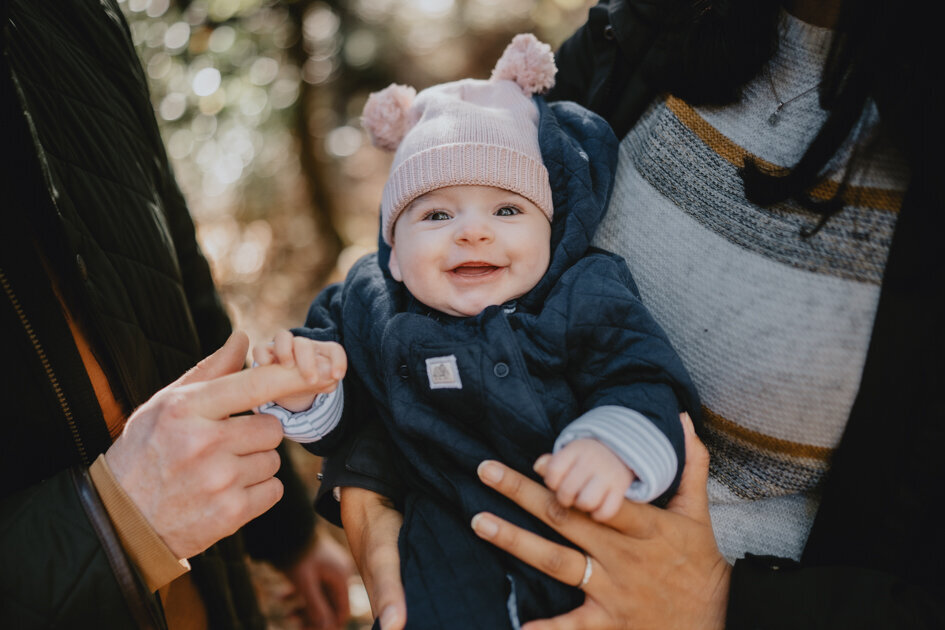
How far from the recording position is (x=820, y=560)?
4.43 ft

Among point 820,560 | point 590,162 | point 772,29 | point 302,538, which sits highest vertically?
point 772,29

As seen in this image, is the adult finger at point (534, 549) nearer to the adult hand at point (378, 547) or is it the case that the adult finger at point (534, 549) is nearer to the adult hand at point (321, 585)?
the adult hand at point (378, 547)

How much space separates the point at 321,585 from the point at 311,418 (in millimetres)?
948

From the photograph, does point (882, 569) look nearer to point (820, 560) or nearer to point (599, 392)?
point (820, 560)

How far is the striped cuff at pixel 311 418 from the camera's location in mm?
1437

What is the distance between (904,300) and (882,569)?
22.3 inches

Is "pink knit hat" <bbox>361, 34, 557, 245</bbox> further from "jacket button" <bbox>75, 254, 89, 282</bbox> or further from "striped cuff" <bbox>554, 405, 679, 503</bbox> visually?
"jacket button" <bbox>75, 254, 89, 282</bbox>

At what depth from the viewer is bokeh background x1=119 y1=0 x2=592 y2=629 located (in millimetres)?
4359

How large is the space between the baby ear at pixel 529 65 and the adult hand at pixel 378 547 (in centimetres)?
126

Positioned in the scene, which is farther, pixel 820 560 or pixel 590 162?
pixel 590 162

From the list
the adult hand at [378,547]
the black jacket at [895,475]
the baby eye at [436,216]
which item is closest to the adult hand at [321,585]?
the adult hand at [378,547]

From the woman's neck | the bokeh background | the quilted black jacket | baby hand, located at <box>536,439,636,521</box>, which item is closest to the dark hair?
the woman's neck

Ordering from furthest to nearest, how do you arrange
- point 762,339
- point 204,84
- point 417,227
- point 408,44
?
1. point 408,44
2. point 204,84
3. point 417,227
4. point 762,339

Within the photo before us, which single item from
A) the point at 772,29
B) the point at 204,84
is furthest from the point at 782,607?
the point at 204,84
